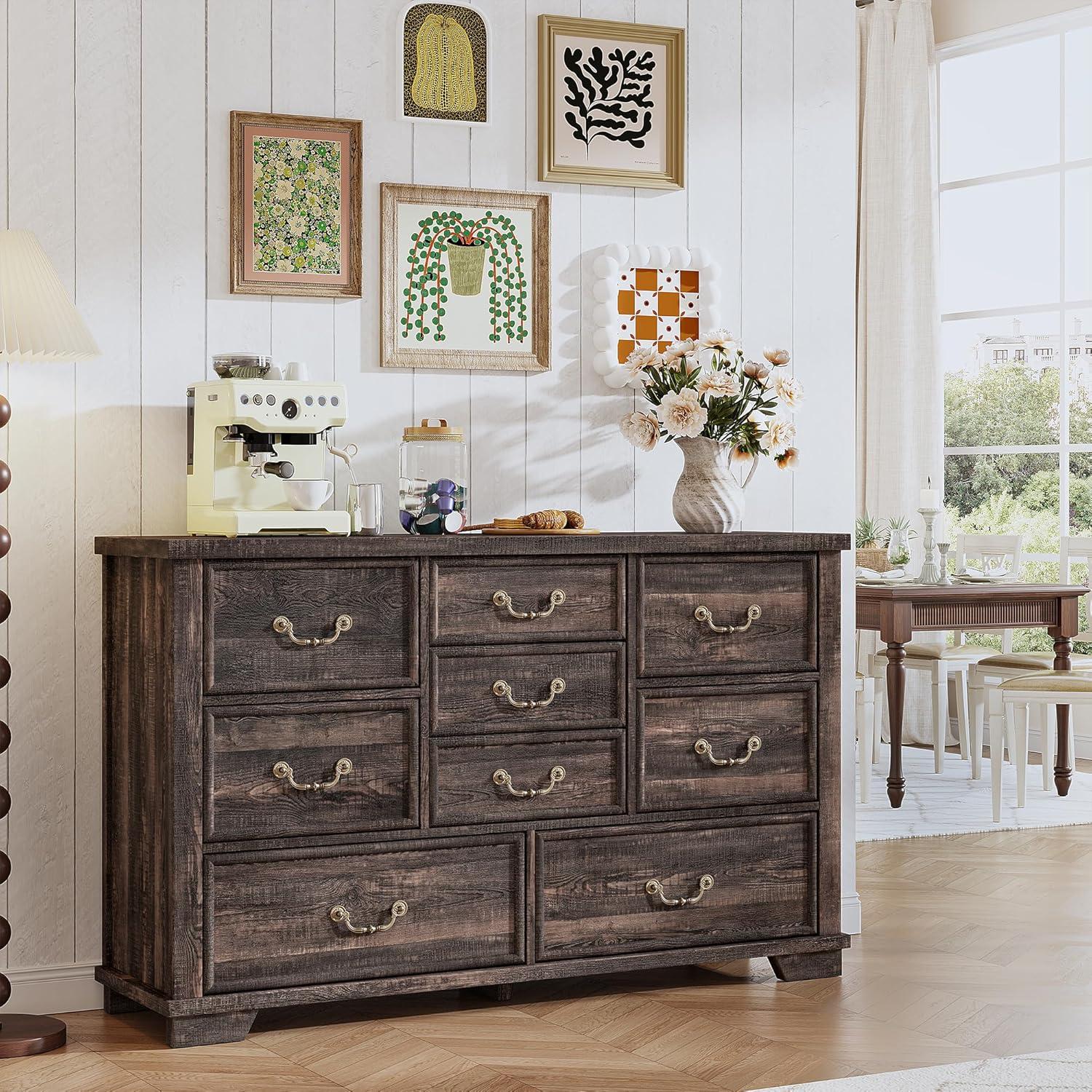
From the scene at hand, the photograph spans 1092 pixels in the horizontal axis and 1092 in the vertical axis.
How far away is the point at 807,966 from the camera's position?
3438mm

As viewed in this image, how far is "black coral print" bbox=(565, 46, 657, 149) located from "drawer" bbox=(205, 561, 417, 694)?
1.21 metres

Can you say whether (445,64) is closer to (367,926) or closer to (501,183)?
(501,183)

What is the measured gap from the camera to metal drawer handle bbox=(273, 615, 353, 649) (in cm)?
294

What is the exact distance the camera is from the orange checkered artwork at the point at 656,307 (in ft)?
12.0

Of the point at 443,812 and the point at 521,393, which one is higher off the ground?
the point at 521,393

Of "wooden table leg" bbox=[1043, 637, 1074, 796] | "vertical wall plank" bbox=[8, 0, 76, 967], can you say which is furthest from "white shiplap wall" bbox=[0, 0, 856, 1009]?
"wooden table leg" bbox=[1043, 637, 1074, 796]

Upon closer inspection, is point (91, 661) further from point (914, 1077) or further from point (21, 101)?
point (914, 1077)

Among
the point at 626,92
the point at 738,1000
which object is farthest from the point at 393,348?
the point at 738,1000

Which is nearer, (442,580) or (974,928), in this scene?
(442,580)

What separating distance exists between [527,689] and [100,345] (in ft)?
3.69

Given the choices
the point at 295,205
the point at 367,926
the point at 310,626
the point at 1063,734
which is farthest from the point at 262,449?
the point at 1063,734

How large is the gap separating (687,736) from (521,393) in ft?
2.88

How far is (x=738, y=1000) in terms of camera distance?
329 cm

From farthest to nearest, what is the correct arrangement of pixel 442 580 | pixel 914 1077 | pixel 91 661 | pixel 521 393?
pixel 521 393
pixel 91 661
pixel 442 580
pixel 914 1077
